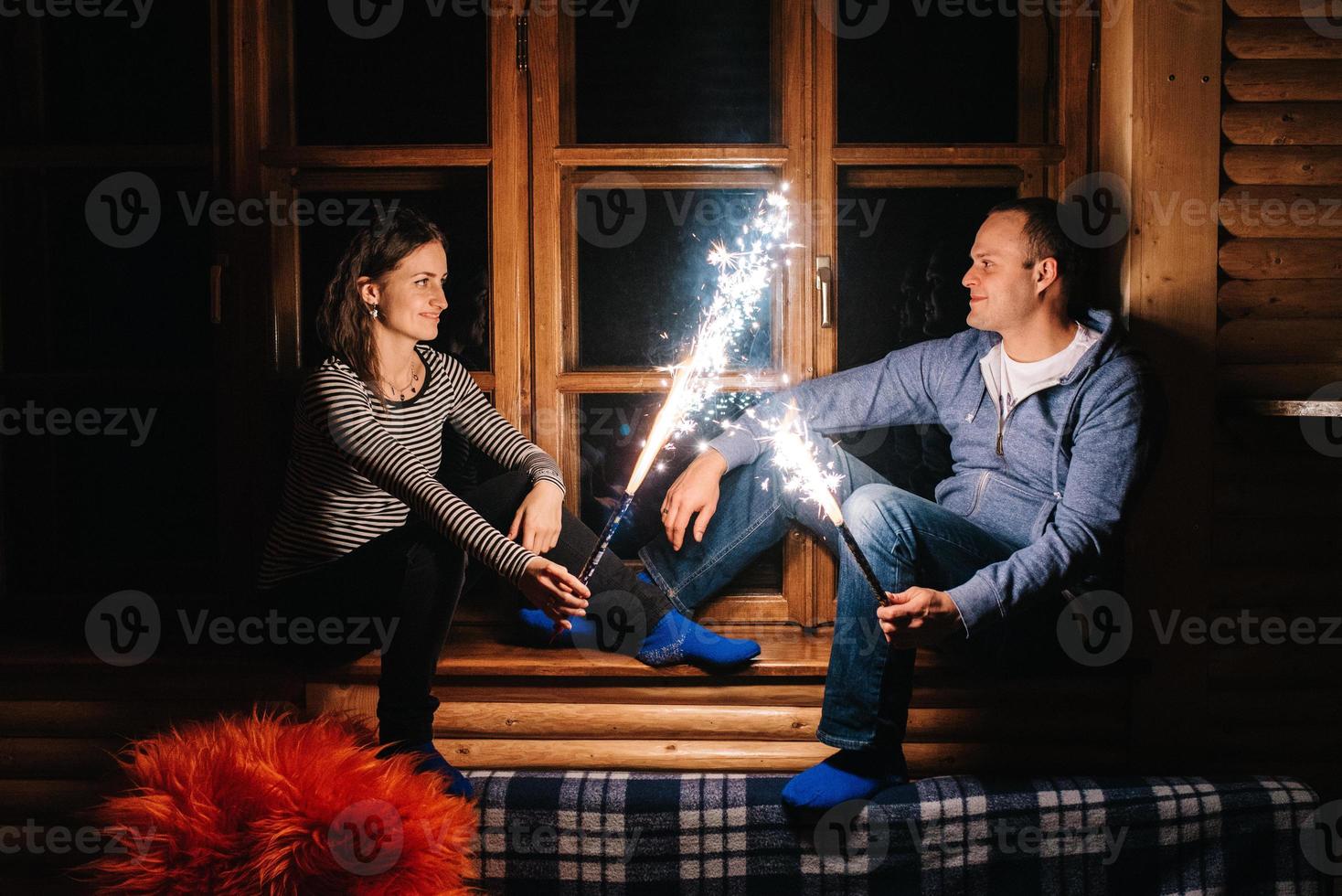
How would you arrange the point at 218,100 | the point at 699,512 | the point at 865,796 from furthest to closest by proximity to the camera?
the point at 218,100 < the point at 699,512 < the point at 865,796

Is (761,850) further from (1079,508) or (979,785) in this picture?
(1079,508)

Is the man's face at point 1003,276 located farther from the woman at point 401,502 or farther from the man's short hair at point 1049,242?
the woman at point 401,502

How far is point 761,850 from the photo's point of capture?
1536mm

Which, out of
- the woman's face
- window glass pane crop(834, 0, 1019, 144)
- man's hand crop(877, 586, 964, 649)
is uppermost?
window glass pane crop(834, 0, 1019, 144)

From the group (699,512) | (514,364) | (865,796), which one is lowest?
(865,796)

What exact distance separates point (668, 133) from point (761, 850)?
1533 millimetres

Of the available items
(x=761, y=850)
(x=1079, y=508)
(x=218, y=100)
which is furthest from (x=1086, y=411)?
(x=218, y=100)

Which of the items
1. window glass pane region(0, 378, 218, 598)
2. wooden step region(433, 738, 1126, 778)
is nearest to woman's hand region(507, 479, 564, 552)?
wooden step region(433, 738, 1126, 778)

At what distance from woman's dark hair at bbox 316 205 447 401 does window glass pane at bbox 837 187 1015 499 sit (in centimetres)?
95

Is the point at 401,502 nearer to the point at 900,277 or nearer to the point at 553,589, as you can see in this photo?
the point at 553,589

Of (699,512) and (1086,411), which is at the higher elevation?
(1086,411)

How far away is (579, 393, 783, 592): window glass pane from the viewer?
180 cm

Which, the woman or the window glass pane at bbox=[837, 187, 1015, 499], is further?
the window glass pane at bbox=[837, 187, 1015, 499]

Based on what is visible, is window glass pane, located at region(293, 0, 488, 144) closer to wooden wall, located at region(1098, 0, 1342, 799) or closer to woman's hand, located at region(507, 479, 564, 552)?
woman's hand, located at region(507, 479, 564, 552)
